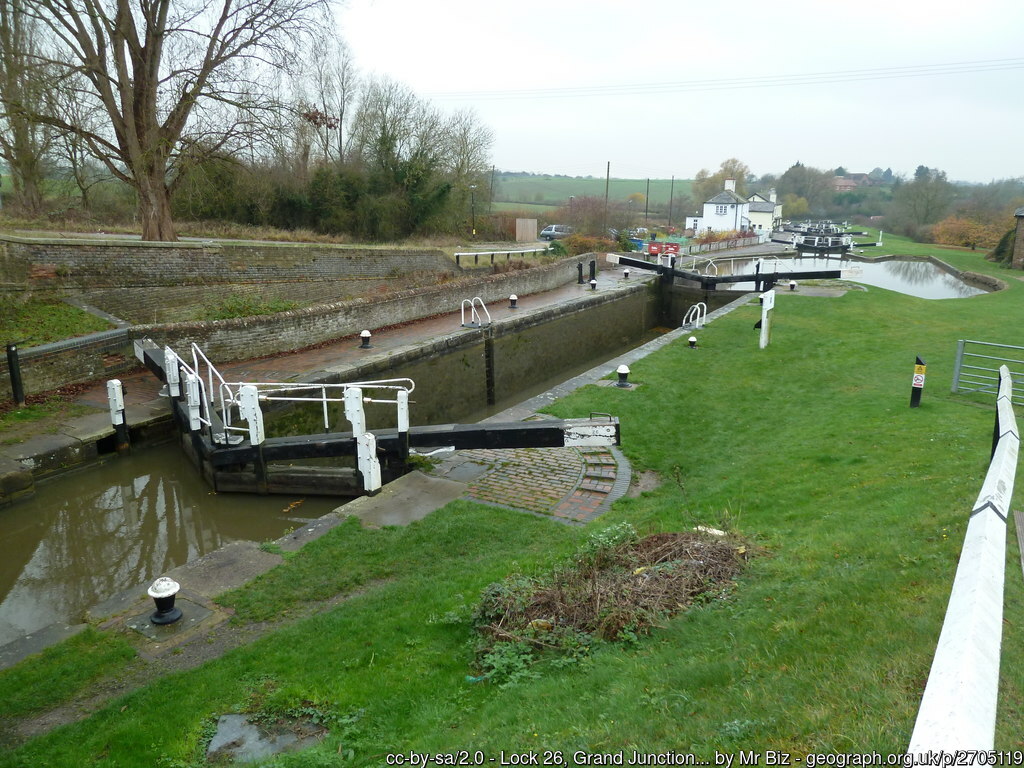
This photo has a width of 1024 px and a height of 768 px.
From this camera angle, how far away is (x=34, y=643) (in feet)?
15.2

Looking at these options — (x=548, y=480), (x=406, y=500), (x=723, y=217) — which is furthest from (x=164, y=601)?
(x=723, y=217)

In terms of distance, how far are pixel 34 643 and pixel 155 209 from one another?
1480 centimetres

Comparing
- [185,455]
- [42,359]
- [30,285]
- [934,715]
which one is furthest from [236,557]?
[30,285]

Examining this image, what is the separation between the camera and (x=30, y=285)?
12562mm

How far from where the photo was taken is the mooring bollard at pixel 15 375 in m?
9.69

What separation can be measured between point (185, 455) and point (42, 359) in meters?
2.91

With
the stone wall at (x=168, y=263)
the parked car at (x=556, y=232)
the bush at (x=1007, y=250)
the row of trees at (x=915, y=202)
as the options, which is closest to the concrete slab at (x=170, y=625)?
the stone wall at (x=168, y=263)

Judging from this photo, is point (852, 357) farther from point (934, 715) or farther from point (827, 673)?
point (934, 715)

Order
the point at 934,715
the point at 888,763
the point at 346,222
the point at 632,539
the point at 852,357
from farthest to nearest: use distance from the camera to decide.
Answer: the point at 346,222 < the point at 852,357 < the point at 632,539 < the point at 888,763 < the point at 934,715

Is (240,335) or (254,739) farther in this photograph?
(240,335)

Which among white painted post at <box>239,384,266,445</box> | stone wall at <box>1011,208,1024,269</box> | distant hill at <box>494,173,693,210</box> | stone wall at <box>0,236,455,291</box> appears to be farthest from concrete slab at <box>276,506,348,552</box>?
distant hill at <box>494,173,693,210</box>

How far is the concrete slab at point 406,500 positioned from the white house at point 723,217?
182 feet

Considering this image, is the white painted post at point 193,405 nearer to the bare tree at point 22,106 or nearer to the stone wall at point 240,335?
the stone wall at point 240,335

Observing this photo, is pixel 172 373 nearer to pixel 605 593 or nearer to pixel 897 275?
pixel 605 593
